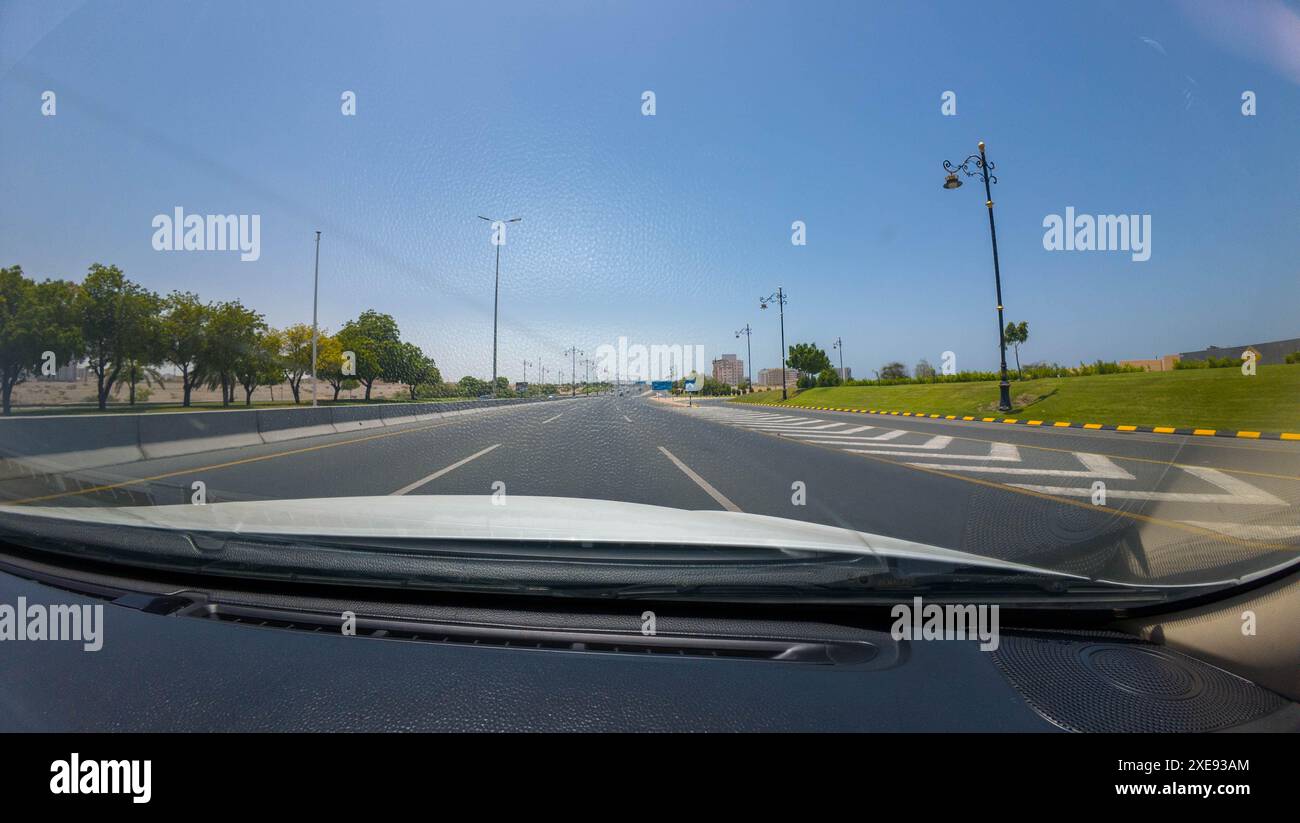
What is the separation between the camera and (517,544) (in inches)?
97.1

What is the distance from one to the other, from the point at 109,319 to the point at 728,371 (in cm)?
9852

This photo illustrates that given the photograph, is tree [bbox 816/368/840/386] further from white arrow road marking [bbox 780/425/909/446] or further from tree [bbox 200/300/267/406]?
Result: tree [bbox 200/300/267/406]

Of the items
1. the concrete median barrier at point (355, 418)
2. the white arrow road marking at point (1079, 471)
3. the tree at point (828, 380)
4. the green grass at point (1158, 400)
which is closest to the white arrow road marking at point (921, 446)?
the white arrow road marking at point (1079, 471)

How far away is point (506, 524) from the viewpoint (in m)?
2.78

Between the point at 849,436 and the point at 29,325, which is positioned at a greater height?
the point at 29,325

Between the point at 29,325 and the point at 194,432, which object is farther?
the point at 194,432

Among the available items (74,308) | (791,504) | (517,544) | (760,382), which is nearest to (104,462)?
(74,308)

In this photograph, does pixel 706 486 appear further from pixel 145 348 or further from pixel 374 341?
pixel 145 348

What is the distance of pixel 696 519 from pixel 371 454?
28.0 ft

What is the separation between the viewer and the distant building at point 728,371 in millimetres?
100375

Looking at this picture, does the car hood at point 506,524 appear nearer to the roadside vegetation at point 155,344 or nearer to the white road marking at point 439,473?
the white road marking at point 439,473

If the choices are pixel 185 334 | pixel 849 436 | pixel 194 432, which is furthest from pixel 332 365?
Answer: pixel 849 436

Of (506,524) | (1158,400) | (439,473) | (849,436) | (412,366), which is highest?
(412,366)

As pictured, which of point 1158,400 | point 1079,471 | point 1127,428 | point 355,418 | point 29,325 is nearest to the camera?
point 29,325
